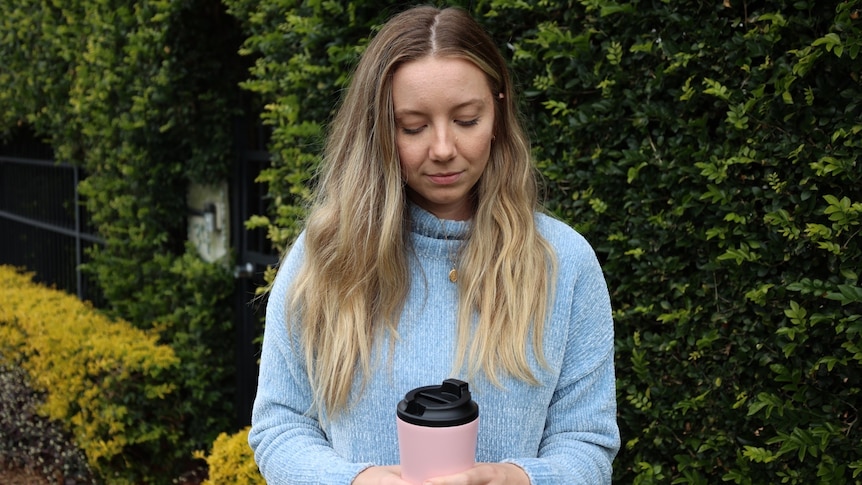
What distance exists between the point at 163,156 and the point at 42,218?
129 inches

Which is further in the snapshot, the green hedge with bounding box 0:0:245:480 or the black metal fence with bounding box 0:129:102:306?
the black metal fence with bounding box 0:129:102:306

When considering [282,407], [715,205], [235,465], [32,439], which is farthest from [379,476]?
[32,439]

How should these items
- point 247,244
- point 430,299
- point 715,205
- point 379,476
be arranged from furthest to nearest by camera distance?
point 247,244 → point 715,205 → point 430,299 → point 379,476

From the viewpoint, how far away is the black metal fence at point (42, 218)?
6.83m

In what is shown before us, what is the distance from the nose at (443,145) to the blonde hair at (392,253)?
0.32ft

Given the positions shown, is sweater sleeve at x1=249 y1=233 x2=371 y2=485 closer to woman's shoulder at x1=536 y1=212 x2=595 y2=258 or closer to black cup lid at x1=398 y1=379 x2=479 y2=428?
black cup lid at x1=398 y1=379 x2=479 y2=428

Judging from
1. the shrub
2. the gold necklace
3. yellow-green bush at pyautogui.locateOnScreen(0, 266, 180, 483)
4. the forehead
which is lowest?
the shrub

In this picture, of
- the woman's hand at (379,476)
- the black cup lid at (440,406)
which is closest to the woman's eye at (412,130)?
the black cup lid at (440,406)

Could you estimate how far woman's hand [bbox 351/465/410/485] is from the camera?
1.51 meters

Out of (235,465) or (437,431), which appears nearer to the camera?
(437,431)

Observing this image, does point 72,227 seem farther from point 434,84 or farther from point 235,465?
point 434,84

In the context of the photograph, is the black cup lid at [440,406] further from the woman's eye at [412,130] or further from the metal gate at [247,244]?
the metal gate at [247,244]

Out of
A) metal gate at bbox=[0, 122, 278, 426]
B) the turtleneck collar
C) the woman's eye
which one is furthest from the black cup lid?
metal gate at bbox=[0, 122, 278, 426]

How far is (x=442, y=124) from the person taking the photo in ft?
5.41
